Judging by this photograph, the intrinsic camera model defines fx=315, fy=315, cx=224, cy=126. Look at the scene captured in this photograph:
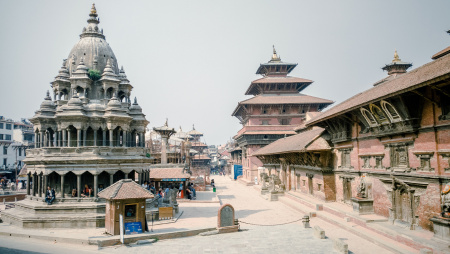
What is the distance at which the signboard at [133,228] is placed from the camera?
53.5ft

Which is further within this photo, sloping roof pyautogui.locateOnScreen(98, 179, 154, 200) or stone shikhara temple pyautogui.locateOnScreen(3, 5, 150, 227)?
stone shikhara temple pyautogui.locateOnScreen(3, 5, 150, 227)

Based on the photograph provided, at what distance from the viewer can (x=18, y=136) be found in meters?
A: 65.9

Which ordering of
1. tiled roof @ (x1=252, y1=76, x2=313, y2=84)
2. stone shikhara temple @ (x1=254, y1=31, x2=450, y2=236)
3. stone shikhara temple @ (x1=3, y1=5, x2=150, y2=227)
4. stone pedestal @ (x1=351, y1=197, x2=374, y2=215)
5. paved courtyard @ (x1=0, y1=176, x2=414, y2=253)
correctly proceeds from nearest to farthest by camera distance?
stone shikhara temple @ (x1=254, y1=31, x2=450, y2=236), paved courtyard @ (x1=0, y1=176, x2=414, y2=253), stone pedestal @ (x1=351, y1=197, x2=374, y2=215), stone shikhara temple @ (x1=3, y1=5, x2=150, y2=227), tiled roof @ (x1=252, y1=76, x2=313, y2=84)

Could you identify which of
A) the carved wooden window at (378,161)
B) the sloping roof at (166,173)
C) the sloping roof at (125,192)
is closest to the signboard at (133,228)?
the sloping roof at (125,192)

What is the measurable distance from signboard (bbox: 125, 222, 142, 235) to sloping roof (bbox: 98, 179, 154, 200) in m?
1.39

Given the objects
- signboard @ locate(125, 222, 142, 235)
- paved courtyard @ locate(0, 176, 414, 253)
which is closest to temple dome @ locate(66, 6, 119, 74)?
paved courtyard @ locate(0, 176, 414, 253)

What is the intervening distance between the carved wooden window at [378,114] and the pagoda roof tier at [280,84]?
34939 millimetres

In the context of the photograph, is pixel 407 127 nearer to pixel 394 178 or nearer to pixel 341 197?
pixel 394 178

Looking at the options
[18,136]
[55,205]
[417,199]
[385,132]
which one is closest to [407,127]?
[385,132]

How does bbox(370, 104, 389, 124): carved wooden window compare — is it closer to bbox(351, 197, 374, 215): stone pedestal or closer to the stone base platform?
bbox(351, 197, 374, 215): stone pedestal

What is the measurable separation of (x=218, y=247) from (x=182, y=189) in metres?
18.0

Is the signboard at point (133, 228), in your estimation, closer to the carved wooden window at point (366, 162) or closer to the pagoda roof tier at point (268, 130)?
the carved wooden window at point (366, 162)

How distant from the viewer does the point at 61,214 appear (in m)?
20.4

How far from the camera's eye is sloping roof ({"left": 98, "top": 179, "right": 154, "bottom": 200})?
16.5 meters
